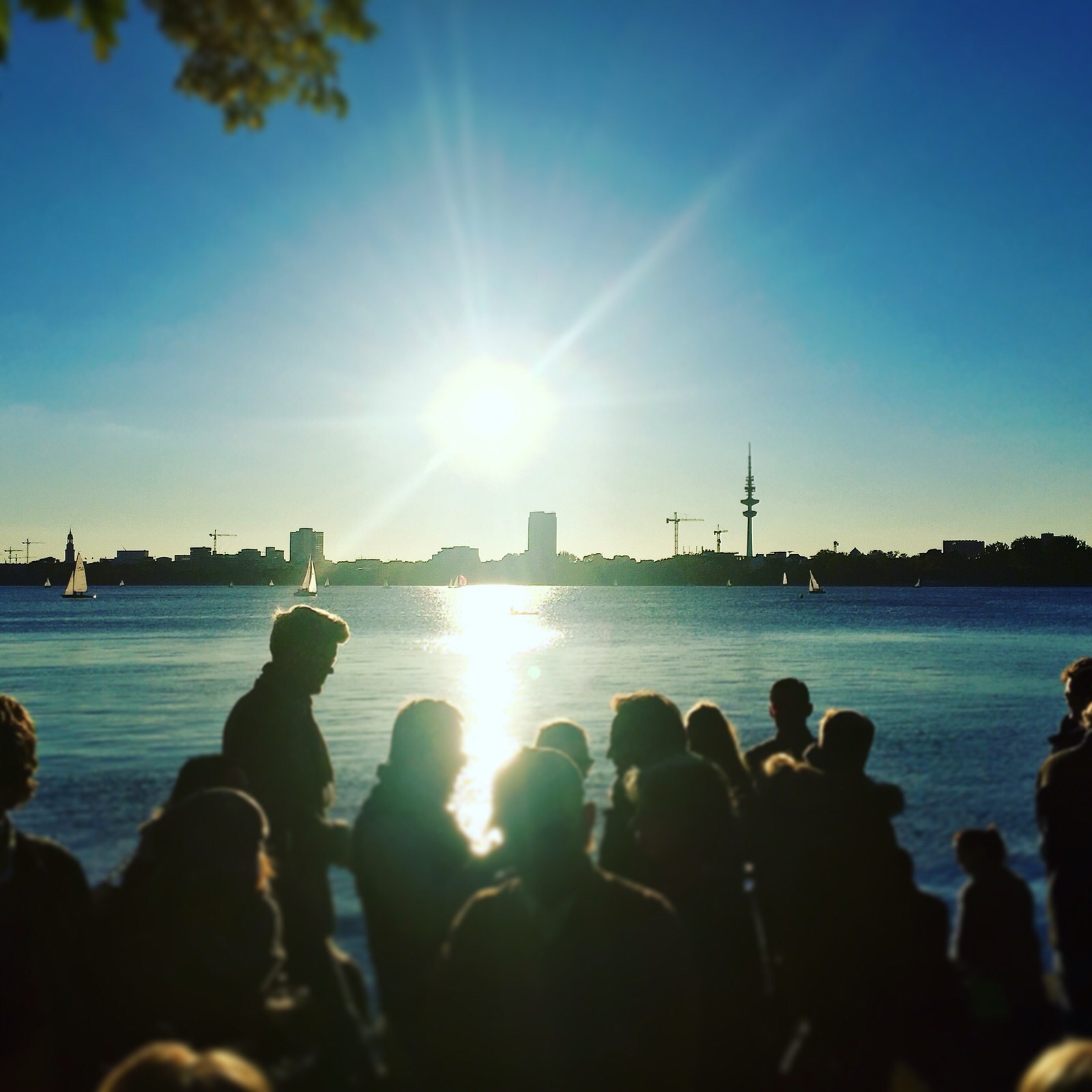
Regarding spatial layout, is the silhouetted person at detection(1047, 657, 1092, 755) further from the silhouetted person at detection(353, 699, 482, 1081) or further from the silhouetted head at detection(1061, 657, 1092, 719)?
the silhouetted person at detection(353, 699, 482, 1081)

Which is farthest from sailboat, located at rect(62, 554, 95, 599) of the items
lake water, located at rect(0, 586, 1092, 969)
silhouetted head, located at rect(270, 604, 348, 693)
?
silhouetted head, located at rect(270, 604, 348, 693)

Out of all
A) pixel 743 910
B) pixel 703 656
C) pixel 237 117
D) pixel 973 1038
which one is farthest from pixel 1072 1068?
pixel 703 656

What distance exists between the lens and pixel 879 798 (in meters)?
4.94

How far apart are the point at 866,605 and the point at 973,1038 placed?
14968 centimetres

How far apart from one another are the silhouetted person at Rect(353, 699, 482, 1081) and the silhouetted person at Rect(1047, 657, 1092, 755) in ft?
16.6

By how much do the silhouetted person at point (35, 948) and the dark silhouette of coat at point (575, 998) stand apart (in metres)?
1.37

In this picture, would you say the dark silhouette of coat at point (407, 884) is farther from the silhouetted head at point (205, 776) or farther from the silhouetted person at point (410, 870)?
the silhouetted head at point (205, 776)

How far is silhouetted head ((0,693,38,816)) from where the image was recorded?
13.2ft

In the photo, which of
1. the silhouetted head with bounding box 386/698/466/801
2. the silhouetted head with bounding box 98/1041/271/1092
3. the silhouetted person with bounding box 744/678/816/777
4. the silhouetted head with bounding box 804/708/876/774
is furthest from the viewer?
the silhouetted person with bounding box 744/678/816/777

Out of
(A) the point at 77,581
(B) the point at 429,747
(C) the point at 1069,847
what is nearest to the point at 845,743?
(C) the point at 1069,847

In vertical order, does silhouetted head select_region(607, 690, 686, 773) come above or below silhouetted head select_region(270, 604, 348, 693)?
below

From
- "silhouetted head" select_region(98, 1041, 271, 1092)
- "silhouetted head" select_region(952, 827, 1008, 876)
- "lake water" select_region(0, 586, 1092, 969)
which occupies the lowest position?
"lake water" select_region(0, 586, 1092, 969)

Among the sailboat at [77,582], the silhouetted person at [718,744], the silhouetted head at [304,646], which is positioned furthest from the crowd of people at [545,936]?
the sailboat at [77,582]

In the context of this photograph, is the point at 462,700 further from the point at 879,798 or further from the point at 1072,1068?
the point at 1072,1068
